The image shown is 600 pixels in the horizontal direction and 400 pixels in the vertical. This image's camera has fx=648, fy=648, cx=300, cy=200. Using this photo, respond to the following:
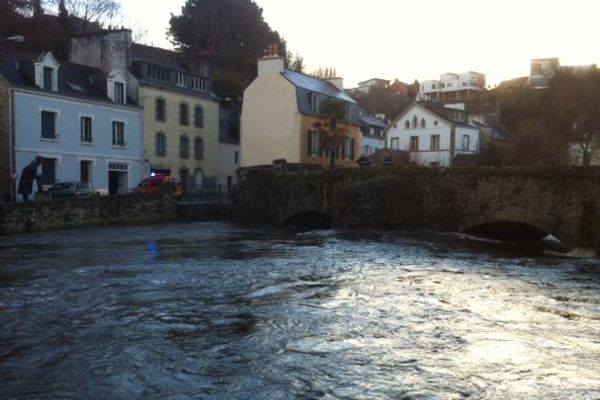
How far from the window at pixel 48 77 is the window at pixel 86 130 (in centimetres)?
281

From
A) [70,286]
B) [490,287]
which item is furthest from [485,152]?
[70,286]

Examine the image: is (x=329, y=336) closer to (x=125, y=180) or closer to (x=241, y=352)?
(x=241, y=352)

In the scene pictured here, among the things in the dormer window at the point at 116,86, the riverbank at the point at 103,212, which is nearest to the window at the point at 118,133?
the dormer window at the point at 116,86

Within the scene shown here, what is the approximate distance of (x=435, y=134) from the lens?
61375mm

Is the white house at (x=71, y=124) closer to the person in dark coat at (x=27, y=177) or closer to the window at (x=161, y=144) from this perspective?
the window at (x=161, y=144)

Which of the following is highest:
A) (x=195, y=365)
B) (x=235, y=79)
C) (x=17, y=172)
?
(x=235, y=79)

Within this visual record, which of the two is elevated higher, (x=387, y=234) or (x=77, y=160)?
(x=77, y=160)

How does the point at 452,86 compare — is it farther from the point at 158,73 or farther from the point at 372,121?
the point at 158,73

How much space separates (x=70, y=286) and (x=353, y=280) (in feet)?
19.1

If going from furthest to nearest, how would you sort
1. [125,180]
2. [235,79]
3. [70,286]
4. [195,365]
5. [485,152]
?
[235,79], [485,152], [125,180], [70,286], [195,365]

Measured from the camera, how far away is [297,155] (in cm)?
4341

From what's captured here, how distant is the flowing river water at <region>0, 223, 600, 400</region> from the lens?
689 centimetres

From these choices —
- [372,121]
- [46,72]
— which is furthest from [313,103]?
[372,121]

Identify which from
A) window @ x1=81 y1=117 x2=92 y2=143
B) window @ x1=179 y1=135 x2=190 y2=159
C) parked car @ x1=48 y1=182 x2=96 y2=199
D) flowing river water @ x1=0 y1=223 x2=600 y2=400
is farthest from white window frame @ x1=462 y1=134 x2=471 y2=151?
flowing river water @ x1=0 y1=223 x2=600 y2=400
